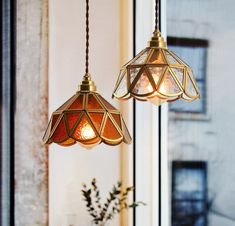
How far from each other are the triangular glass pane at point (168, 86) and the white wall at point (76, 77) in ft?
4.06

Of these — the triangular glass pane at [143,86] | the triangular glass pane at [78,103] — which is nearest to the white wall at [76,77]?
the triangular glass pane at [78,103]

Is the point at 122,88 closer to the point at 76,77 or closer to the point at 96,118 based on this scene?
the point at 96,118

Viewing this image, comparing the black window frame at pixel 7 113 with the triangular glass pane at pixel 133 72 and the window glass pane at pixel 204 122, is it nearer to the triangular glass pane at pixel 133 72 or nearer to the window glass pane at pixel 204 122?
the window glass pane at pixel 204 122

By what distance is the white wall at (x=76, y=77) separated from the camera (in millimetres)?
2600

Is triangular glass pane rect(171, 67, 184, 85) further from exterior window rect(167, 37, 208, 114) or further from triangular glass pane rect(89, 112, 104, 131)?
exterior window rect(167, 37, 208, 114)

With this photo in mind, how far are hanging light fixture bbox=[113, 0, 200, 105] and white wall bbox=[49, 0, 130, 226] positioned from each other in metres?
1.15

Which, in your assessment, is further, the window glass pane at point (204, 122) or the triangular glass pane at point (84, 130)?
the window glass pane at point (204, 122)

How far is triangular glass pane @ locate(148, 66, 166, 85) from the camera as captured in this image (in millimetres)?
1430

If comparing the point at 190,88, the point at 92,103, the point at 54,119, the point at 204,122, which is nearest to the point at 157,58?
the point at 190,88

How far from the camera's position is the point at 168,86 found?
1.45 m

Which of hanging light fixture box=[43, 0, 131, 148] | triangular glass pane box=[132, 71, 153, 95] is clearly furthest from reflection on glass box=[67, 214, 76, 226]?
triangular glass pane box=[132, 71, 153, 95]

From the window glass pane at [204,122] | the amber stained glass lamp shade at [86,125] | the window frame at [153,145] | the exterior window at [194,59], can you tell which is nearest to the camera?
the amber stained glass lamp shade at [86,125]

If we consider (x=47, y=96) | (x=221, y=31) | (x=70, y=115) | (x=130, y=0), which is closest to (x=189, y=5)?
(x=221, y=31)

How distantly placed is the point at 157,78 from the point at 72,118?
0.97ft
